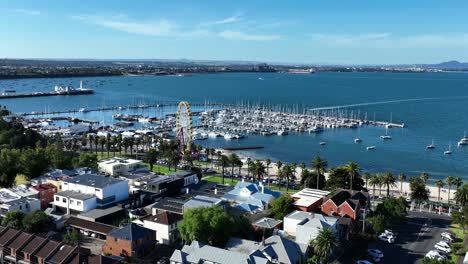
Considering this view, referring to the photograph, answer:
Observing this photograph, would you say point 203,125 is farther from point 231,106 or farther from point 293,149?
point 231,106

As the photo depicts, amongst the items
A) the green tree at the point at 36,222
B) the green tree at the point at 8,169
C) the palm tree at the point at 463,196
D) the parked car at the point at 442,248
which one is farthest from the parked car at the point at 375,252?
the green tree at the point at 8,169

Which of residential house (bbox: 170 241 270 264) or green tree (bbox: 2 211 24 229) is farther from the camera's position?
green tree (bbox: 2 211 24 229)

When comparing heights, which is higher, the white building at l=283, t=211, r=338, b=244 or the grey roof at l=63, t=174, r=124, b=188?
the grey roof at l=63, t=174, r=124, b=188

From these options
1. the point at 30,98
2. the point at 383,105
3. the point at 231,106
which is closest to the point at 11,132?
the point at 231,106

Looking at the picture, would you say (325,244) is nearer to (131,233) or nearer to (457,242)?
(131,233)

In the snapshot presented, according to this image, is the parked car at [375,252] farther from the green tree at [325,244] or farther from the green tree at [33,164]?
the green tree at [33,164]

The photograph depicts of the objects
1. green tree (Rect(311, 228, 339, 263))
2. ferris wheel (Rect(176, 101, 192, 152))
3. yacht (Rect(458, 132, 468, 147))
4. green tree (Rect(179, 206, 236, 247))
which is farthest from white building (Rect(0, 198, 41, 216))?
yacht (Rect(458, 132, 468, 147))

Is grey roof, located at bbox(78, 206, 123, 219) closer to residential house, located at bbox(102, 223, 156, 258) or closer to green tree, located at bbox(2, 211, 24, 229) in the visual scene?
green tree, located at bbox(2, 211, 24, 229)
